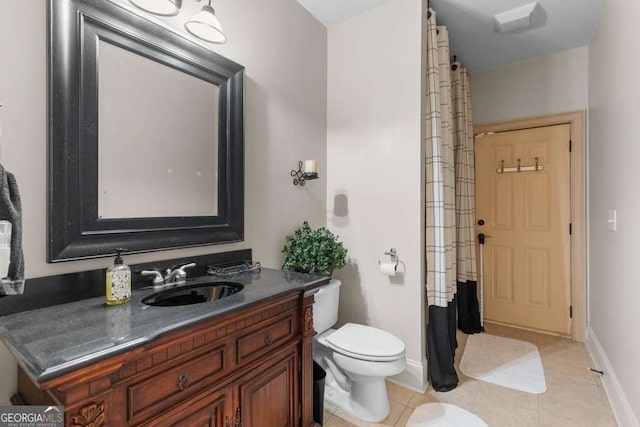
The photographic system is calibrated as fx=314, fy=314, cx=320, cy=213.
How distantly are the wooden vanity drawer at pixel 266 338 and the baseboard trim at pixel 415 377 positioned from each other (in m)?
1.13

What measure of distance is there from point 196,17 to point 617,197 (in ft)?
8.28

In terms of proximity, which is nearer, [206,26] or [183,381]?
[183,381]

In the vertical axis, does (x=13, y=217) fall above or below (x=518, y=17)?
below

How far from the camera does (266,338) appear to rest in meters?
1.23

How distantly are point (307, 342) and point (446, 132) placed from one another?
171cm

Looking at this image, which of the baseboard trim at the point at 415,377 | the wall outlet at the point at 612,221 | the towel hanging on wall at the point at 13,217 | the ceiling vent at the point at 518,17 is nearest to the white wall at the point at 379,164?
the baseboard trim at the point at 415,377

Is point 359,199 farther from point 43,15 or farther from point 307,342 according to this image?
point 43,15

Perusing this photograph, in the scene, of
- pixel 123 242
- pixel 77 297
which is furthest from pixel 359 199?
pixel 77 297

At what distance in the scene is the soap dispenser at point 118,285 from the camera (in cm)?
110

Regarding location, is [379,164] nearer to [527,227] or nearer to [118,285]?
[118,285]

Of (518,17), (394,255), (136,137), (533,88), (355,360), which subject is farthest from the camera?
(533,88)

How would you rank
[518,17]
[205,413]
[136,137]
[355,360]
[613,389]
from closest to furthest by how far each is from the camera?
[205,413] < [136,137] < [355,360] < [613,389] < [518,17]

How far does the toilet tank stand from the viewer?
192cm

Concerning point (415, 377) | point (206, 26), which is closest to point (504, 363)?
point (415, 377)
